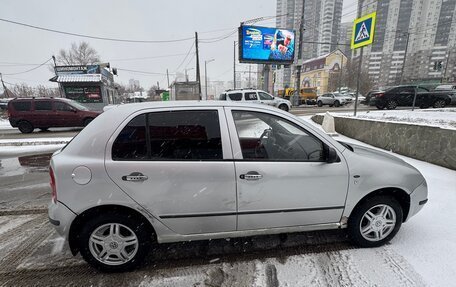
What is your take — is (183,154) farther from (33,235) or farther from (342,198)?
(33,235)

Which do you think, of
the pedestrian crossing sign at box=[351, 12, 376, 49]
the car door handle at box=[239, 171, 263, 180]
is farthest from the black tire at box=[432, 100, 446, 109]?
the car door handle at box=[239, 171, 263, 180]

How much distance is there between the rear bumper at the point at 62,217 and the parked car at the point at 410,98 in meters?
18.6

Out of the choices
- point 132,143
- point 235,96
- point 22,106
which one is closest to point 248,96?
point 235,96

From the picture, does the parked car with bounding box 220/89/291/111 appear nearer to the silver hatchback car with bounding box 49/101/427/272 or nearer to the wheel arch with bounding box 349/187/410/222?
the wheel arch with bounding box 349/187/410/222

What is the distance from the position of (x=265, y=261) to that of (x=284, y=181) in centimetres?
92

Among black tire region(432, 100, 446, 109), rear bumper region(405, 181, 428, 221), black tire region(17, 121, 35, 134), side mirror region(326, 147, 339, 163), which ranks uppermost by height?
side mirror region(326, 147, 339, 163)

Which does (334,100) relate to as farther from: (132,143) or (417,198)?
(132,143)

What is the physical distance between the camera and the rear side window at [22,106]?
1216 centimetres

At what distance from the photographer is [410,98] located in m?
15.7

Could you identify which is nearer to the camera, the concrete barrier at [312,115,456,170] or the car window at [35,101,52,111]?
the concrete barrier at [312,115,456,170]

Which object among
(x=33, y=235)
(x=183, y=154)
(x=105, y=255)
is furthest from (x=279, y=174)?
(x=33, y=235)

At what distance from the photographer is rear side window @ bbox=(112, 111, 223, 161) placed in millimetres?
2266

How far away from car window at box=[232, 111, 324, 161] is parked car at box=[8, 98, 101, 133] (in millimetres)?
A: 12242

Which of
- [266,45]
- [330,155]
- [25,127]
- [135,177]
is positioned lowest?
[25,127]
